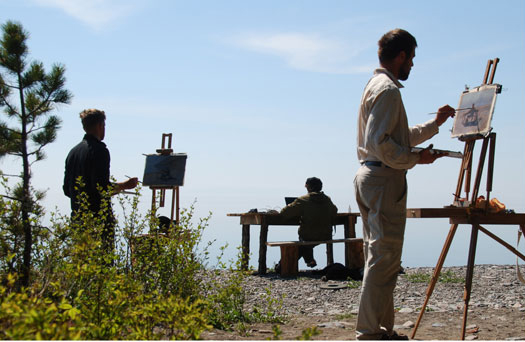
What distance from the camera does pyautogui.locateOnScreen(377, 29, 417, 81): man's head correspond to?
3.91 metres

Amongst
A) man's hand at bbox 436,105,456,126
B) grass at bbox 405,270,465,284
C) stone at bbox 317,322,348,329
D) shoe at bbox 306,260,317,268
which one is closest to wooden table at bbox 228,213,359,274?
shoe at bbox 306,260,317,268

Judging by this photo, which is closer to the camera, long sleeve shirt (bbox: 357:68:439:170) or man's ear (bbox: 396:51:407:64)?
long sleeve shirt (bbox: 357:68:439:170)

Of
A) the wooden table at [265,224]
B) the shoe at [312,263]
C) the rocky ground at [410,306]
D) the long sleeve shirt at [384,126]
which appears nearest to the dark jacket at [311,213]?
the wooden table at [265,224]

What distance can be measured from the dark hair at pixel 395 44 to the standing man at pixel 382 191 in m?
0.22

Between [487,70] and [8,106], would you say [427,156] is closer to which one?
[487,70]

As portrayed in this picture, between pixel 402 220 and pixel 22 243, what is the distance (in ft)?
11.3

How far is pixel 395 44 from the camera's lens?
12.9 ft

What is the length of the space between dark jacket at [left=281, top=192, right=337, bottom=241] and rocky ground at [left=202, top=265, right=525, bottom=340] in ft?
2.18

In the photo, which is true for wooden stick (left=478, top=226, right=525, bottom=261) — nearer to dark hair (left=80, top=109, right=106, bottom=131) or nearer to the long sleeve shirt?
the long sleeve shirt

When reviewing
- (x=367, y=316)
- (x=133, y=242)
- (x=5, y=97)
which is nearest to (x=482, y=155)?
(x=367, y=316)

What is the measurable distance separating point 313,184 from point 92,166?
4958mm

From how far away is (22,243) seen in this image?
17.5 feet

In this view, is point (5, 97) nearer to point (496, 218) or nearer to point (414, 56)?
point (414, 56)

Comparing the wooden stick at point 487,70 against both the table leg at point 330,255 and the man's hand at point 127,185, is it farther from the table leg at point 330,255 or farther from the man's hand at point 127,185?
the table leg at point 330,255
